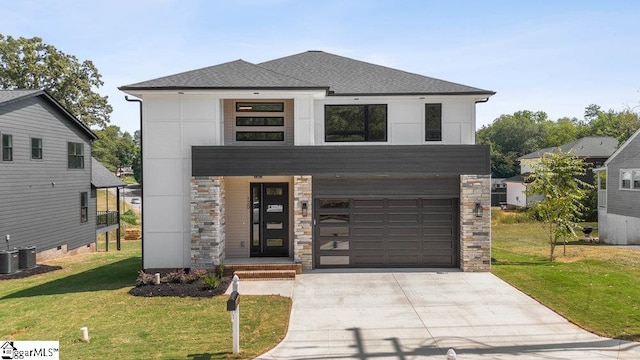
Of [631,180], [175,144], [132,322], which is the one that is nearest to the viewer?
[132,322]

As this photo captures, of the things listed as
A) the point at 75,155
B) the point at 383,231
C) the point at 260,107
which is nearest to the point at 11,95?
the point at 75,155

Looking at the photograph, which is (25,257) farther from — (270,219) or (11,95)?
(270,219)

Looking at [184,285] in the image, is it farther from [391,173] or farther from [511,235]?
[511,235]

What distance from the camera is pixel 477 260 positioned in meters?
13.7

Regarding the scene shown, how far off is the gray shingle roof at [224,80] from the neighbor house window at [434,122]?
12.4 feet

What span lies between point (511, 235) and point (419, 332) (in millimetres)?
21550

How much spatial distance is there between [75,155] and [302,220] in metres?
17.1

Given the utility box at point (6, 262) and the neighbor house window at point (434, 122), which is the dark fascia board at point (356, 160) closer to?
the neighbor house window at point (434, 122)

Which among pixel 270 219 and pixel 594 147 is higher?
pixel 594 147

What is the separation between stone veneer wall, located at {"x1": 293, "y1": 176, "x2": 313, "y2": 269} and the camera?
13602 mm

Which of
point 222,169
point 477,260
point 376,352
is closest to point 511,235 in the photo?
point 477,260

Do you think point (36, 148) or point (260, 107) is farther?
point (36, 148)

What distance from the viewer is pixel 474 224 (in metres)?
13.7

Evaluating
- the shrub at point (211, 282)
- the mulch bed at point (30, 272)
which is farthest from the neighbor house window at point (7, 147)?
the shrub at point (211, 282)
